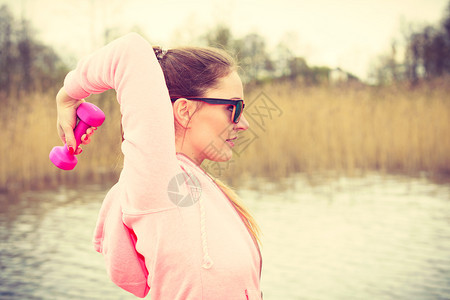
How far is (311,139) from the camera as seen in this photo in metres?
7.40

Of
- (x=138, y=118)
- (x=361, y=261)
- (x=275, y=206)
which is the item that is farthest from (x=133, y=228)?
(x=275, y=206)

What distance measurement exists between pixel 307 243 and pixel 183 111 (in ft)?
9.95

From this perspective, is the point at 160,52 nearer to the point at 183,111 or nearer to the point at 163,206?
the point at 183,111

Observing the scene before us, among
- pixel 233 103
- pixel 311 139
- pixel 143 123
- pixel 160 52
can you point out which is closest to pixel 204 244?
pixel 143 123

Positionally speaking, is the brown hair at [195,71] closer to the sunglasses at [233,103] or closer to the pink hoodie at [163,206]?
the sunglasses at [233,103]

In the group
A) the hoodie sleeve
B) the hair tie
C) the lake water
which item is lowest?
the lake water

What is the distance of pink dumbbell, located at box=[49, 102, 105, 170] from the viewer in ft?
4.18

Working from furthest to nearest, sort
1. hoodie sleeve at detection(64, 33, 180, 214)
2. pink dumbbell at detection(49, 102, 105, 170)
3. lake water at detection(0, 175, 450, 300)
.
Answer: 1. lake water at detection(0, 175, 450, 300)
2. pink dumbbell at detection(49, 102, 105, 170)
3. hoodie sleeve at detection(64, 33, 180, 214)

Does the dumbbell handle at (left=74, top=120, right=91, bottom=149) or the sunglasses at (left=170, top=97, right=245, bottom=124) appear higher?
the sunglasses at (left=170, top=97, right=245, bottom=124)

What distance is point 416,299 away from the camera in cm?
316

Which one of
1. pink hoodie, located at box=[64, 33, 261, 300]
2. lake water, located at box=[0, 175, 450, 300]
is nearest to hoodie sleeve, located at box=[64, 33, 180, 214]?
pink hoodie, located at box=[64, 33, 261, 300]

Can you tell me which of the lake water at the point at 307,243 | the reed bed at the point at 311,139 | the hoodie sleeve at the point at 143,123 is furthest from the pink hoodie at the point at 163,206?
the reed bed at the point at 311,139

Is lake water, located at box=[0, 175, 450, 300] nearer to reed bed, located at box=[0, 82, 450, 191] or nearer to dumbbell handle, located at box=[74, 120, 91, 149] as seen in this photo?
reed bed, located at box=[0, 82, 450, 191]

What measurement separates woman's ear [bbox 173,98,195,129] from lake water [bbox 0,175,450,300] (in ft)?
7.04
